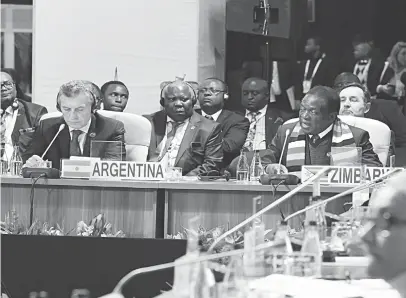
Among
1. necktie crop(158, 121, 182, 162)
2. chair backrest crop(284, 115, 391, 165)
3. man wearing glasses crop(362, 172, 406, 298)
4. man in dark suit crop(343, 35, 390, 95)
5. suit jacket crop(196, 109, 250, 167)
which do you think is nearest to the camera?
man wearing glasses crop(362, 172, 406, 298)

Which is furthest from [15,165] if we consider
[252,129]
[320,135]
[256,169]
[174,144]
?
[252,129]

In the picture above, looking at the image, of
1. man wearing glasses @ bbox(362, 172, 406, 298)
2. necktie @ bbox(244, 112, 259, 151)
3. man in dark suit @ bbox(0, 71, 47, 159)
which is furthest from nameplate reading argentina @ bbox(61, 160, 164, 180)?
man wearing glasses @ bbox(362, 172, 406, 298)

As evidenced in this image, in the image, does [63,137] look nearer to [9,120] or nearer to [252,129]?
[9,120]

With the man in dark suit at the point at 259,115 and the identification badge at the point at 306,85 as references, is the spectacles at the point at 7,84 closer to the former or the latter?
the man in dark suit at the point at 259,115

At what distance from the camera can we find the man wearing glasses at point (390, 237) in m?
2.51

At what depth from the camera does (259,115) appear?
9742mm

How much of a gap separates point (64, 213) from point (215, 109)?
3172mm

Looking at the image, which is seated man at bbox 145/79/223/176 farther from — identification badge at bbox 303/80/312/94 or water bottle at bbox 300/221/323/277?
water bottle at bbox 300/221/323/277

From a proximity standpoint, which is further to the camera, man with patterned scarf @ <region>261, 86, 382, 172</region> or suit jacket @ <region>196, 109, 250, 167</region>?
suit jacket @ <region>196, 109, 250, 167</region>

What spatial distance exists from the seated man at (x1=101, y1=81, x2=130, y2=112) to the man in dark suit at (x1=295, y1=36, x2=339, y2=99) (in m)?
2.89

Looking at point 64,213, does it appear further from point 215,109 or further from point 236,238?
point 215,109

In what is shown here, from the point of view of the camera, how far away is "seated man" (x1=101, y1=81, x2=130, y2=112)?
933 cm

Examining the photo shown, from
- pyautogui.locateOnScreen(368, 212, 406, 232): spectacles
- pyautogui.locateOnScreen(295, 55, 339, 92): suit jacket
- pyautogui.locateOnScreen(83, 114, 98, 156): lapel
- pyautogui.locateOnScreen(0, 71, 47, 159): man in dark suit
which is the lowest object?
pyautogui.locateOnScreen(368, 212, 406, 232): spectacles

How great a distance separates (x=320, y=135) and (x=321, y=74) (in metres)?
4.75
